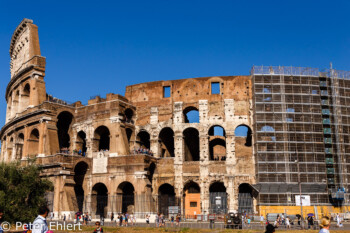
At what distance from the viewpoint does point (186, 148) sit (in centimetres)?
3603

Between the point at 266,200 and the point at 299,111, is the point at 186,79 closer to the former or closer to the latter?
the point at 299,111

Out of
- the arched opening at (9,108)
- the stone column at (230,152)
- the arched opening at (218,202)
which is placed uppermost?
the arched opening at (9,108)

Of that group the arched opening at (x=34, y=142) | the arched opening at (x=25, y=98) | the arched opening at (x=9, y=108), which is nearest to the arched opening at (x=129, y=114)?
the arched opening at (x=34, y=142)

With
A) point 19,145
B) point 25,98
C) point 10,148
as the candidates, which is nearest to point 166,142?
point 19,145

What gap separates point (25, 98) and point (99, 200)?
13.8m

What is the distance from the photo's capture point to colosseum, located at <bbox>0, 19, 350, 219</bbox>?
31.5 meters

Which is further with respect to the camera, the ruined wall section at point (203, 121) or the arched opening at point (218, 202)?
the ruined wall section at point (203, 121)

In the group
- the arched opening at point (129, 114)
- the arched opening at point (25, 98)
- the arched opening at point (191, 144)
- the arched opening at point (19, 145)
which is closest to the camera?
the arched opening at point (191, 144)

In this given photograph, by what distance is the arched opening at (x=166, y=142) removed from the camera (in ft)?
119

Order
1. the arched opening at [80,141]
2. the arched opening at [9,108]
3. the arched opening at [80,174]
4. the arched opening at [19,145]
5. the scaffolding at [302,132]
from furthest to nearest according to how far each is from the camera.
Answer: the arched opening at [9,108]
the arched opening at [19,145]
the arched opening at [80,141]
the arched opening at [80,174]
the scaffolding at [302,132]

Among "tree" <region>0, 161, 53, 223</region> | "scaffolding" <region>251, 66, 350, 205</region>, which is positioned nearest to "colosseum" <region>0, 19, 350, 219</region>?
"scaffolding" <region>251, 66, 350, 205</region>

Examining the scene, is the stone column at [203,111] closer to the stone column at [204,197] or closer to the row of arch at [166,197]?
the stone column at [204,197]

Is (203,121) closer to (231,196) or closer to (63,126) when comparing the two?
(231,196)

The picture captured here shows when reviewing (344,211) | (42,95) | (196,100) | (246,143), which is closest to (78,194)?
(42,95)
